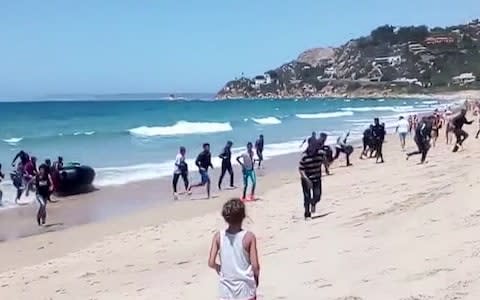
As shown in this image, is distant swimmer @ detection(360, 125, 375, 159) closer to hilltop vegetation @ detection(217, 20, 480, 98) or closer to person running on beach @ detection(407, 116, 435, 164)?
person running on beach @ detection(407, 116, 435, 164)

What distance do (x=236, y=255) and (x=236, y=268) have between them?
98mm

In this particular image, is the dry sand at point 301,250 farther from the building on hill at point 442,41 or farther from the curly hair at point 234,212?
the building on hill at point 442,41

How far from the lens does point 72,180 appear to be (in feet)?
67.7

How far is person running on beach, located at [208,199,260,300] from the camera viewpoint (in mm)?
4969

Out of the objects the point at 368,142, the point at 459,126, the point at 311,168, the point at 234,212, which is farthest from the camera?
the point at 368,142

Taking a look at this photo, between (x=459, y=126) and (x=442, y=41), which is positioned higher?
(x=442, y=41)

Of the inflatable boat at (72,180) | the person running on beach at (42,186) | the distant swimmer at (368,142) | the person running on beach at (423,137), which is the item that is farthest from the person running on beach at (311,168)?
the distant swimmer at (368,142)

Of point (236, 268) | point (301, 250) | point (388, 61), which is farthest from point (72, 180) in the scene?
point (388, 61)

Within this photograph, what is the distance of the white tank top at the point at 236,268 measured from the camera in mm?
5023

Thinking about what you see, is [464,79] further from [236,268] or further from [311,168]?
[236,268]

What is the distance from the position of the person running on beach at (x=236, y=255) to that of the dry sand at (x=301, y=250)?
7.17 feet

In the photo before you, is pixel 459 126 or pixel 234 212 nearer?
pixel 234 212

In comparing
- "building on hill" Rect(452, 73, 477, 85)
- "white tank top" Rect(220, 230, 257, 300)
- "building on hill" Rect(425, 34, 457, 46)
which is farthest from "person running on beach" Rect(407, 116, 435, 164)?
"building on hill" Rect(425, 34, 457, 46)

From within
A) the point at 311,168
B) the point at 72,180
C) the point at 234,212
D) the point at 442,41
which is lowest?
the point at 72,180
